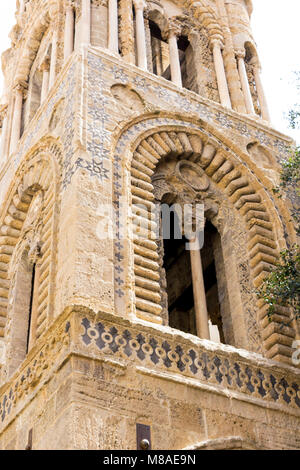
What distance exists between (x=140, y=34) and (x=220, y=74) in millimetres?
1630

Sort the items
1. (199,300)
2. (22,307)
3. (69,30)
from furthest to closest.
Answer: (69,30) < (22,307) < (199,300)

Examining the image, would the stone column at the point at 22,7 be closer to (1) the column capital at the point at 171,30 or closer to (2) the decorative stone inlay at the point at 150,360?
(1) the column capital at the point at 171,30

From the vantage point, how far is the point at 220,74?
14219 millimetres

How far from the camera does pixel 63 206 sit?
9773 mm

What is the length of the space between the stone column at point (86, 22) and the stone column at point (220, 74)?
8.26 ft

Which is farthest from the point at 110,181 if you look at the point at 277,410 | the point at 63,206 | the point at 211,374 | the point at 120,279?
the point at 277,410

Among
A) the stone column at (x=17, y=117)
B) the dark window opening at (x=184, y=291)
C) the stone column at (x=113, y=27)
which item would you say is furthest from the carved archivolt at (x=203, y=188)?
the stone column at (x=17, y=117)

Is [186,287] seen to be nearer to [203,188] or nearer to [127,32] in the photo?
[203,188]

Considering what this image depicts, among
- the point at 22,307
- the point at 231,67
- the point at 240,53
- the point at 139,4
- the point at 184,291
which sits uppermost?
the point at 139,4

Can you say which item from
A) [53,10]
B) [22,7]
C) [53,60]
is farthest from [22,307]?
Answer: [22,7]

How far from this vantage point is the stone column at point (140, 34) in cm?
1303

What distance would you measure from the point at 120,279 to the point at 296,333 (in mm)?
2543
